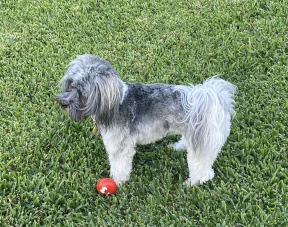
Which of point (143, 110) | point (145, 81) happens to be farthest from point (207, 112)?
point (145, 81)

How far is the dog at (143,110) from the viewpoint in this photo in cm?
325

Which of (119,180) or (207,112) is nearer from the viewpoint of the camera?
(207,112)

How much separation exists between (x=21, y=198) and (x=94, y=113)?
1299mm

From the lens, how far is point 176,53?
5.83m

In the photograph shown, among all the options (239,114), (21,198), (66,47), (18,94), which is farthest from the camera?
(66,47)

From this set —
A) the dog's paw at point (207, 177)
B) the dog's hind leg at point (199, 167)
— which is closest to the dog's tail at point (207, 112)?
the dog's hind leg at point (199, 167)

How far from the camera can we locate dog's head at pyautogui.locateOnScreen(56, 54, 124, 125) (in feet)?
10.5

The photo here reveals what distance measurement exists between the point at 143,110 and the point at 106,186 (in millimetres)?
949

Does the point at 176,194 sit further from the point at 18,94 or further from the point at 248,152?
the point at 18,94

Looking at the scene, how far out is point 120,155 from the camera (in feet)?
12.2

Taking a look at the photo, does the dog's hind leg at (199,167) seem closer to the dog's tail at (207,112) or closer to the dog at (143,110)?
the dog at (143,110)

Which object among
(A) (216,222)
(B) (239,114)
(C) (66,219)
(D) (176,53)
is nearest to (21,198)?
(C) (66,219)

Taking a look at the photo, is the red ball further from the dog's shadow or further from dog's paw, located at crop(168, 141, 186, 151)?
dog's paw, located at crop(168, 141, 186, 151)

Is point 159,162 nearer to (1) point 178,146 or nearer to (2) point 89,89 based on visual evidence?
(1) point 178,146
